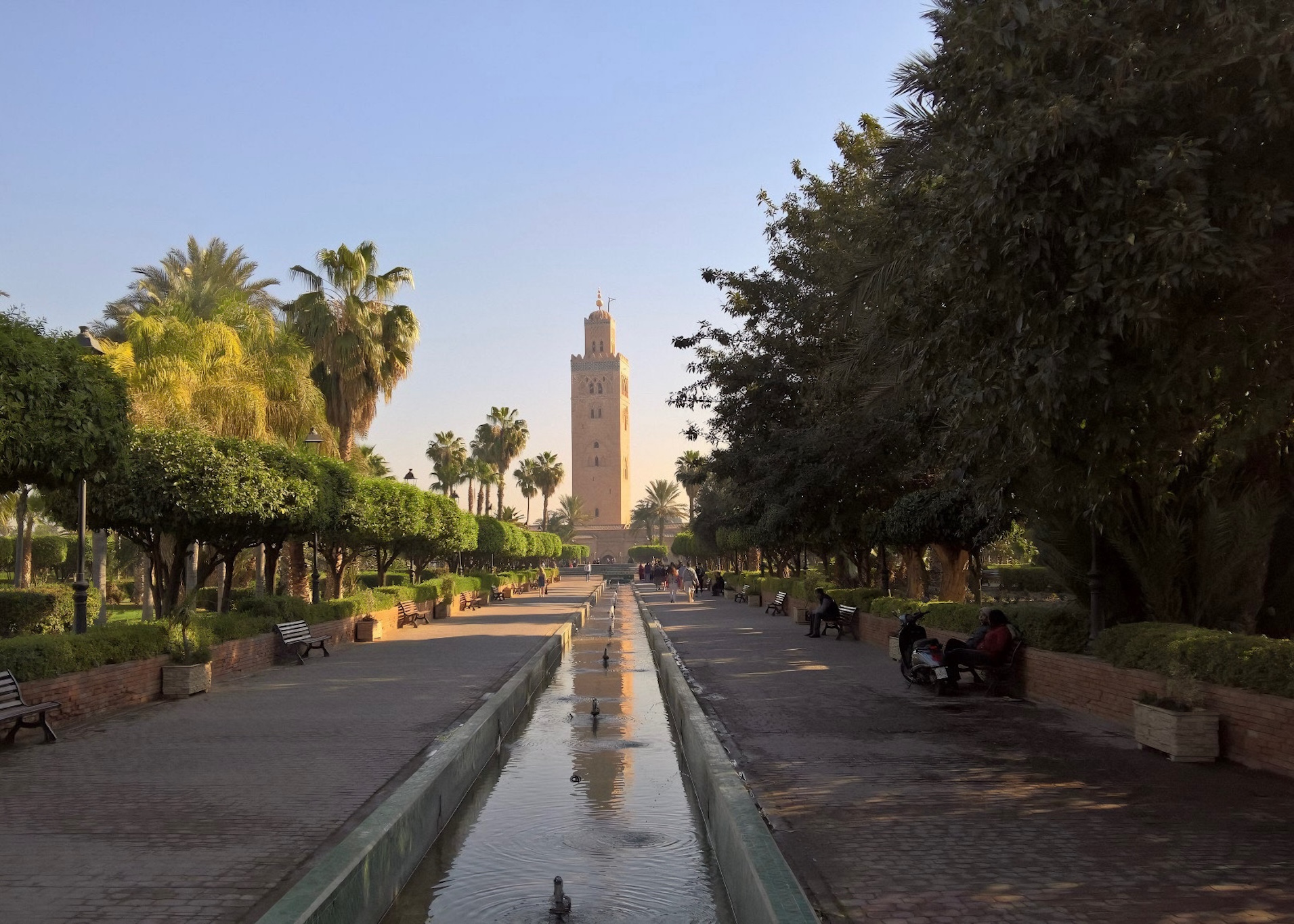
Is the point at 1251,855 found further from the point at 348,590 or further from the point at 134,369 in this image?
the point at 348,590

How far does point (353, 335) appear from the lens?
30969 mm

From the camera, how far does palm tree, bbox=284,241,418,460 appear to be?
30953mm

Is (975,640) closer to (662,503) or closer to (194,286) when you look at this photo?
(194,286)

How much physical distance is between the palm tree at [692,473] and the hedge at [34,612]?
48.3 feet

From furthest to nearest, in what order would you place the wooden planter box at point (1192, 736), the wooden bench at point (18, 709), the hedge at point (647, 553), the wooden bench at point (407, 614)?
1. the hedge at point (647, 553)
2. the wooden bench at point (407, 614)
3. the wooden bench at point (18, 709)
4. the wooden planter box at point (1192, 736)

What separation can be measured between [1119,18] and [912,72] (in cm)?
492

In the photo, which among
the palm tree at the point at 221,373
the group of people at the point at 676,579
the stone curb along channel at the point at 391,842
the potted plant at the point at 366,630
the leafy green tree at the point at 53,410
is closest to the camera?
the stone curb along channel at the point at 391,842

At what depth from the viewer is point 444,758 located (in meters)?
8.19

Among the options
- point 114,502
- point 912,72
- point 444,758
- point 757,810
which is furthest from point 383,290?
point 757,810

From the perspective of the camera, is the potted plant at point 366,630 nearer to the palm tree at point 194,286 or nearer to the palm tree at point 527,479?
the palm tree at point 194,286

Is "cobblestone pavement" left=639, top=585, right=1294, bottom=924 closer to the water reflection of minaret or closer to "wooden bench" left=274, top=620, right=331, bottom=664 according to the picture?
the water reflection of minaret

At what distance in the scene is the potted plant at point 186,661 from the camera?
1341cm

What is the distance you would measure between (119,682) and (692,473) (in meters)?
40.6

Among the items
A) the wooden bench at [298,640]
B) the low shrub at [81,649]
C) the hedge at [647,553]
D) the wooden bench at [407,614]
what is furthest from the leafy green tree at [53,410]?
the hedge at [647,553]
